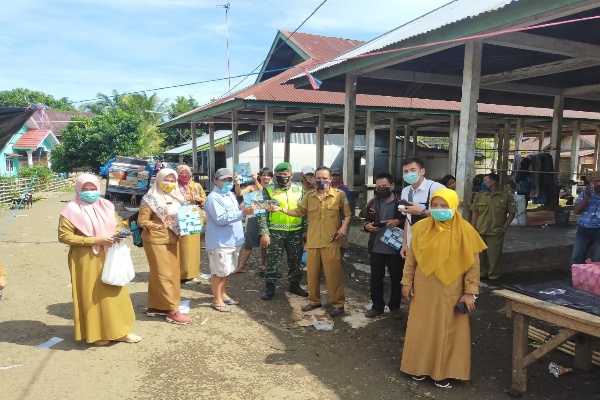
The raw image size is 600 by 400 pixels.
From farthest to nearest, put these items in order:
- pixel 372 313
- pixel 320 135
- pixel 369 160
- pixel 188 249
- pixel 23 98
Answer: pixel 23 98 → pixel 320 135 → pixel 369 160 → pixel 188 249 → pixel 372 313

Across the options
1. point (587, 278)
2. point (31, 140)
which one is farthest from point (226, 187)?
point (31, 140)

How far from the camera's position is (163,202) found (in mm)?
4520

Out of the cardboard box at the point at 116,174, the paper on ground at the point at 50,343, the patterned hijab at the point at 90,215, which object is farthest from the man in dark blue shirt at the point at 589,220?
the cardboard box at the point at 116,174

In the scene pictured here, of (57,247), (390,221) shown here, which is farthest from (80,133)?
(390,221)

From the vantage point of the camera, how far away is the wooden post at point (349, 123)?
7965mm

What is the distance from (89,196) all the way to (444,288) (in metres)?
3.17

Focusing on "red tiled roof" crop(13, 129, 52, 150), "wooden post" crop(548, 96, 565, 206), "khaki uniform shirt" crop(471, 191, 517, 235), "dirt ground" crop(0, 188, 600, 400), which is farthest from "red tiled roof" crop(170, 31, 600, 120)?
"red tiled roof" crop(13, 129, 52, 150)

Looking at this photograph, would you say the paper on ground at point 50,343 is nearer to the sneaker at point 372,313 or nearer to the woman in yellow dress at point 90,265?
the woman in yellow dress at point 90,265

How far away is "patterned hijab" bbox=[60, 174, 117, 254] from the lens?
3.87 m

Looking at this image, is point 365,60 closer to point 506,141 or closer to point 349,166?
point 349,166

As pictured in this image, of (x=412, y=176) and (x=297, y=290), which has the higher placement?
(x=412, y=176)

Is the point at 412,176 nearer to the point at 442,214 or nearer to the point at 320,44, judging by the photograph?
the point at 442,214

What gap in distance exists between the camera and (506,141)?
18406 millimetres

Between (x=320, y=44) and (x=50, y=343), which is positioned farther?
(x=320, y=44)
